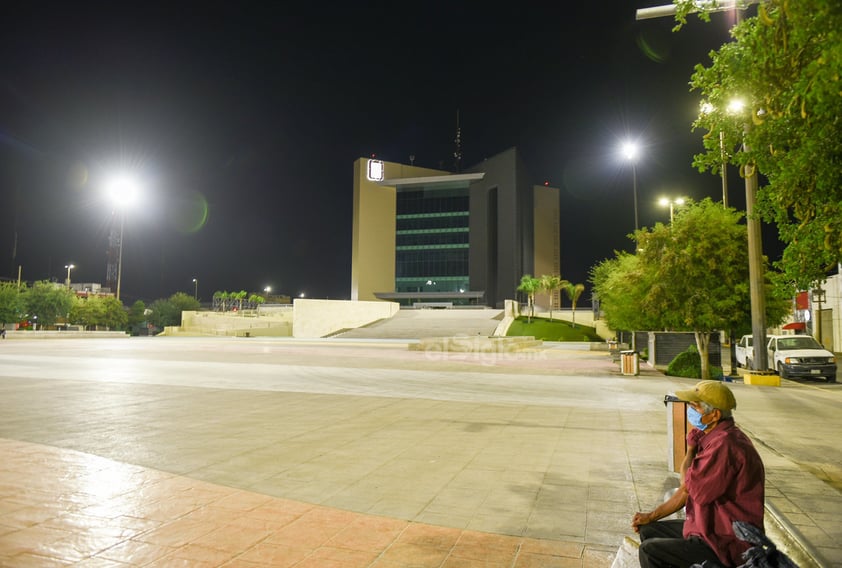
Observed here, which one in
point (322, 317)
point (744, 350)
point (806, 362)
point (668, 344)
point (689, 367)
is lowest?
point (689, 367)

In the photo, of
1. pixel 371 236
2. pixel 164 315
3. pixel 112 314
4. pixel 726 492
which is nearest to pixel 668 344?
pixel 726 492

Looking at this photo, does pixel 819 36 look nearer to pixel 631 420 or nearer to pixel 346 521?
pixel 346 521

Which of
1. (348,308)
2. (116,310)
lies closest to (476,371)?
(348,308)

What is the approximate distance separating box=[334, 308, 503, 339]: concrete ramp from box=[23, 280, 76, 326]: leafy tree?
3785cm

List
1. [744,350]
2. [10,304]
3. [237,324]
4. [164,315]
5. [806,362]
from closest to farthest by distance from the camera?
[806,362], [744,350], [10,304], [237,324], [164,315]

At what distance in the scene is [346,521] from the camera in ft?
14.5

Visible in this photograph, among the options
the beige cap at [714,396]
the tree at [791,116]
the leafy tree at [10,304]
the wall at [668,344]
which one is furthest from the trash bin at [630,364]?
the leafy tree at [10,304]

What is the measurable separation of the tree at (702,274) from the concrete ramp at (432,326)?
30.9 m

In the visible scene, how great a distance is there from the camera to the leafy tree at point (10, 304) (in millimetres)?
60594

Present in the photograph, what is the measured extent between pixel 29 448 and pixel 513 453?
615cm

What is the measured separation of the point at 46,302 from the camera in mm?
64250

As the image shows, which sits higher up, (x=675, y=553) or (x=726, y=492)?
(x=726, y=492)

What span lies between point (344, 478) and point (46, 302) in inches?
2889

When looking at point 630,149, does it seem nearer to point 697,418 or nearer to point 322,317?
point 697,418
